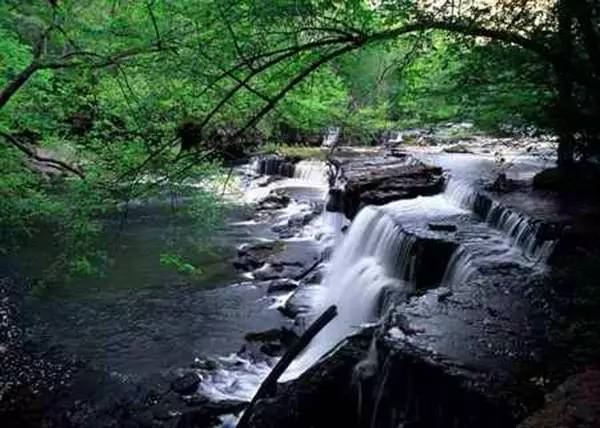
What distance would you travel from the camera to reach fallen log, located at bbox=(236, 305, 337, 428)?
22.2 feet

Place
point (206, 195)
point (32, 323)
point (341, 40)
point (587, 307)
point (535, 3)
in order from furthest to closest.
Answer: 1. point (32, 323)
2. point (206, 195)
3. point (587, 307)
4. point (535, 3)
5. point (341, 40)

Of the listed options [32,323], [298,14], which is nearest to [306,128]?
[298,14]

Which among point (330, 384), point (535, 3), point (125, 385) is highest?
point (535, 3)

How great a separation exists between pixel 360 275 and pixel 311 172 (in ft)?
48.0

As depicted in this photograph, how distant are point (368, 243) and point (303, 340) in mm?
5929

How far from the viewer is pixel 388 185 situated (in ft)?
47.6

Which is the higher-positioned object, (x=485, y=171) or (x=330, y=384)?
(x=485, y=171)

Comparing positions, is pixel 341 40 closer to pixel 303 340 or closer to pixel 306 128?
pixel 306 128

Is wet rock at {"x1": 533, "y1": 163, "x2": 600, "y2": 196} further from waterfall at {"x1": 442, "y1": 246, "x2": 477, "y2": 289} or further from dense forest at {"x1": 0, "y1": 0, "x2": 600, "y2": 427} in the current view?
waterfall at {"x1": 442, "y1": 246, "x2": 477, "y2": 289}

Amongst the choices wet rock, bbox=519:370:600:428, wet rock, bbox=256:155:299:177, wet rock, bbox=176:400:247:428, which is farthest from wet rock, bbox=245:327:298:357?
wet rock, bbox=256:155:299:177

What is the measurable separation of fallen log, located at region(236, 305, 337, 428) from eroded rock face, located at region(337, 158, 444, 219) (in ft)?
23.1

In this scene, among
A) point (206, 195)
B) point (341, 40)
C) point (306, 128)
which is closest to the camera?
point (341, 40)

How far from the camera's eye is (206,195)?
9.11m

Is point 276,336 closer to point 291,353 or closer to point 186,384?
point 186,384
